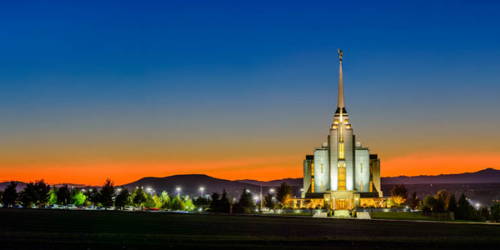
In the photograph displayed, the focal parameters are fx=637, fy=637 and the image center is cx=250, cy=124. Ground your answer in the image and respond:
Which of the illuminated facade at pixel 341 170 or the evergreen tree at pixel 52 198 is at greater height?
the illuminated facade at pixel 341 170

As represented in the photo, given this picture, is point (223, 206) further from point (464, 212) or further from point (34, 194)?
point (34, 194)

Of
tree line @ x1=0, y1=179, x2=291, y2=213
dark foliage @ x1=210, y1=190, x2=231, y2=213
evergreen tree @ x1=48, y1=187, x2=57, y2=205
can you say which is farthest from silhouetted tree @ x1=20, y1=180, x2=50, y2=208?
dark foliage @ x1=210, y1=190, x2=231, y2=213

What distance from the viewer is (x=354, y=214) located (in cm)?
9800

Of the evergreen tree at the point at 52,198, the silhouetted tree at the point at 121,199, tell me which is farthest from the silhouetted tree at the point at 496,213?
the evergreen tree at the point at 52,198

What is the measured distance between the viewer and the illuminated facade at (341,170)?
15888 cm

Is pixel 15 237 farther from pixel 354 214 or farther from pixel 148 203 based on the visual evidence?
pixel 148 203

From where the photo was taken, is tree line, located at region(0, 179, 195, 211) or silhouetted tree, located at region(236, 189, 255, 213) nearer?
silhouetted tree, located at region(236, 189, 255, 213)

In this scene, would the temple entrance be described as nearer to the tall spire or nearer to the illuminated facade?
the illuminated facade

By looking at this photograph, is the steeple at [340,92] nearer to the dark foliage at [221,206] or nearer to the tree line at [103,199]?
the tree line at [103,199]

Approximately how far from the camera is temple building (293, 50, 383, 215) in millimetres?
158625

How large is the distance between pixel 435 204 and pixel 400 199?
54.2 meters

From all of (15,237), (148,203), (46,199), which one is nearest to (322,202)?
(148,203)

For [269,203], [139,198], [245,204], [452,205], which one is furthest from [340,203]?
[452,205]

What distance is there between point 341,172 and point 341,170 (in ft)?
1.76
